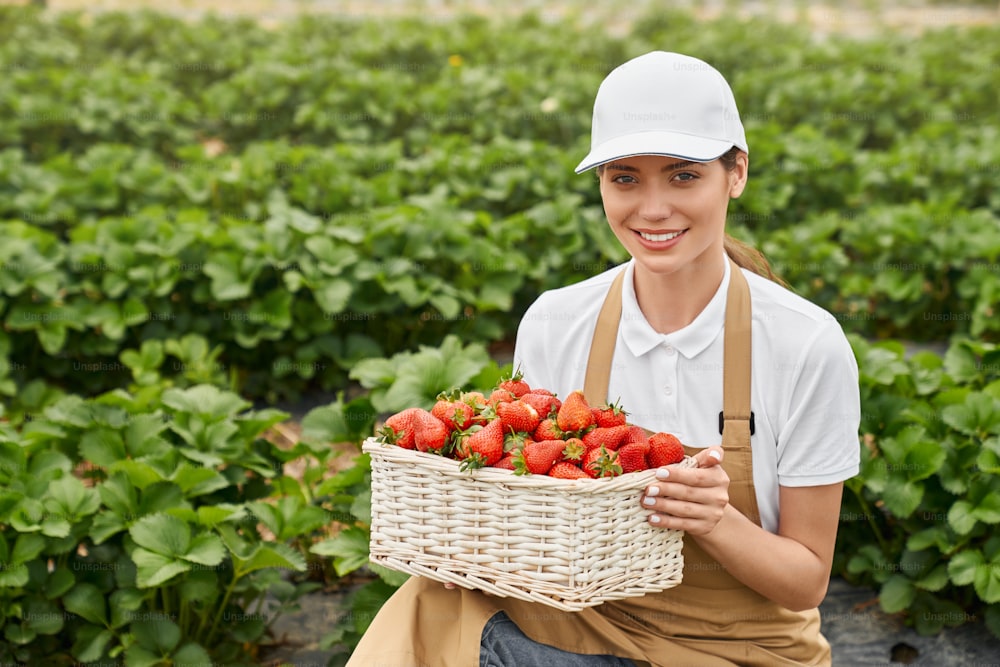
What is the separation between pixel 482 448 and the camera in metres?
1.68

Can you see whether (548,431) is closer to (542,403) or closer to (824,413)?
(542,403)

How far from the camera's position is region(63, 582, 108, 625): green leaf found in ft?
8.55

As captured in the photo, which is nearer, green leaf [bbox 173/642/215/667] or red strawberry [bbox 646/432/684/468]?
red strawberry [bbox 646/432/684/468]

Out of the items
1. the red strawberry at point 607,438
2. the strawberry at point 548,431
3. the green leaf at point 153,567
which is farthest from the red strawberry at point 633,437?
the green leaf at point 153,567

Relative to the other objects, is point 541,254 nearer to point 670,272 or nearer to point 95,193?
point 95,193

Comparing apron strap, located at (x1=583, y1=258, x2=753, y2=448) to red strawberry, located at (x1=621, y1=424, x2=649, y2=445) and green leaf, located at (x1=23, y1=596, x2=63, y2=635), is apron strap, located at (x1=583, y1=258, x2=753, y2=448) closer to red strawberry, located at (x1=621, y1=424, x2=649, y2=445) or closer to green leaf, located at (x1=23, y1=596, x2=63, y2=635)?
red strawberry, located at (x1=621, y1=424, x2=649, y2=445)

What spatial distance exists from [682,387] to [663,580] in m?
0.39

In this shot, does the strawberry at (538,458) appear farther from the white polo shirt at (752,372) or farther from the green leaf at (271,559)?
the green leaf at (271,559)

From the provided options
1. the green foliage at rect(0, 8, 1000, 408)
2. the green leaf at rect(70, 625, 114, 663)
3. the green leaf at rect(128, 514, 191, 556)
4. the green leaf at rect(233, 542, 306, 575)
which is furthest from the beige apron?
the green foliage at rect(0, 8, 1000, 408)

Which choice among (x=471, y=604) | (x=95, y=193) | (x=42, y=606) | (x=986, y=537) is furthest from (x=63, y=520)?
(x=95, y=193)

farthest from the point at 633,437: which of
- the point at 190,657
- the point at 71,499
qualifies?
the point at 71,499

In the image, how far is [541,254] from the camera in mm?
4809

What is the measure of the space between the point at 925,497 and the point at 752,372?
1271 mm

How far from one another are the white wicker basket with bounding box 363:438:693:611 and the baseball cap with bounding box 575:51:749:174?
21.6 inches
